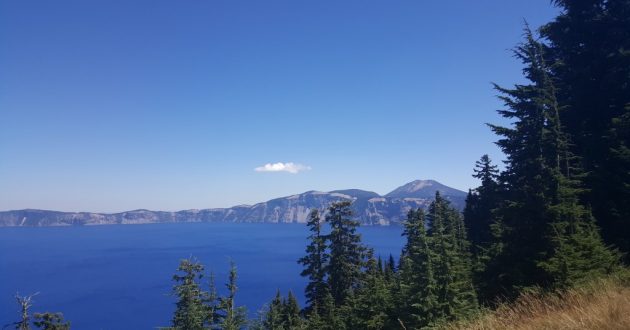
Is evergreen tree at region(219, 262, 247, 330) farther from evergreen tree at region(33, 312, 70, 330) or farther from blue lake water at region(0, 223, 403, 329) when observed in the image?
blue lake water at region(0, 223, 403, 329)

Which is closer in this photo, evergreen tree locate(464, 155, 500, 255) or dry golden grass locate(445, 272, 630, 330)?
dry golden grass locate(445, 272, 630, 330)

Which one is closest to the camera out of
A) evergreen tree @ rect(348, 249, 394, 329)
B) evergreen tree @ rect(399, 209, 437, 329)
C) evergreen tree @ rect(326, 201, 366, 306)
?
evergreen tree @ rect(399, 209, 437, 329)

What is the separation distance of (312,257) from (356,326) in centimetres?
1123

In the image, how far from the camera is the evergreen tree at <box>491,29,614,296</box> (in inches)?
442

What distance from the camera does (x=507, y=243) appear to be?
43.3ft

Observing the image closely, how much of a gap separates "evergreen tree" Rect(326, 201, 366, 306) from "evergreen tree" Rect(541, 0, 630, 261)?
18.4 meters

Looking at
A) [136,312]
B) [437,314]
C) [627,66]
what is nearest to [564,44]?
[627,66]

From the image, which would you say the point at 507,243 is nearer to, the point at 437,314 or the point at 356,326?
the point at 437,314

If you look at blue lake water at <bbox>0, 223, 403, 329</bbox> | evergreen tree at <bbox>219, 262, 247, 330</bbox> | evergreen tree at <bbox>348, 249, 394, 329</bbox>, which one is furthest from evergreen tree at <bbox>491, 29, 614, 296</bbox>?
blue lake water at <bbox>0, 223, 403, 329</bbox>

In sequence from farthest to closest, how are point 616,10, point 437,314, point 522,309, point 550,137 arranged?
point 616,10
point 437,314
point 550,137
point 522,309

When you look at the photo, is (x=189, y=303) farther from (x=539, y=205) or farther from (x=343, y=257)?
(x=539, y=205)

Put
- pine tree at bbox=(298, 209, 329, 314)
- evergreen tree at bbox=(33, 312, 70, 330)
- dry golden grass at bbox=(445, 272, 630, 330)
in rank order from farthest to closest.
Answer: pine tree at bbox=(298, 209, 329, 314) → evergreen tree at bbox=(33, 312, 70, 330) → dry golden grass at bbox=(445, 272, 630, 330)

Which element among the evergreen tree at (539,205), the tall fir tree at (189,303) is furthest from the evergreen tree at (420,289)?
the tall fir tree at (189,303)

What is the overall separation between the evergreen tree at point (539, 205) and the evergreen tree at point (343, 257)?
1802cm
